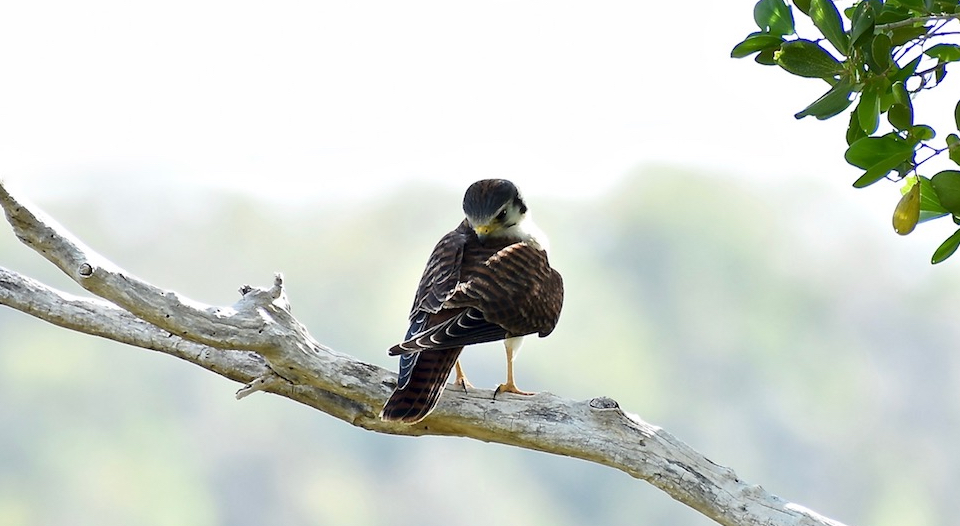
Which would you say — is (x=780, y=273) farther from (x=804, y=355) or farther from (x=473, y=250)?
(x=473, y=250)

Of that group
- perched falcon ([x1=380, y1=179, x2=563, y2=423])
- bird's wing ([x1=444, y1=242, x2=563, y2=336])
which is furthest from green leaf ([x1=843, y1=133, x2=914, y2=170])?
bird's wing ([x1=444, y1=242, x2=563, y2=336])

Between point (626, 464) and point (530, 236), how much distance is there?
3.45 ft

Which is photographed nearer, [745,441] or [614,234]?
[745,441]

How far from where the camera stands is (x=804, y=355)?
57.9 m

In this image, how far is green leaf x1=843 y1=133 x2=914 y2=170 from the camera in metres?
2.11

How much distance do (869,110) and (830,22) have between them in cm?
21

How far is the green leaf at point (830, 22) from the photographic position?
6.84 ft

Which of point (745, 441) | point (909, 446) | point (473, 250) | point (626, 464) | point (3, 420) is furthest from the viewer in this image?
point (909, 446)

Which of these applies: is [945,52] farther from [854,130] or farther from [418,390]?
[418,390]

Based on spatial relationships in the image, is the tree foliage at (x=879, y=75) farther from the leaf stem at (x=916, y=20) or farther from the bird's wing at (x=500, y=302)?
the bird's wing at (x=500, y=302)

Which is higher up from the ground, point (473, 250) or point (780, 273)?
point (780, 273)

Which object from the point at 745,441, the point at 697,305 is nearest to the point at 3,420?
the point at 745,441

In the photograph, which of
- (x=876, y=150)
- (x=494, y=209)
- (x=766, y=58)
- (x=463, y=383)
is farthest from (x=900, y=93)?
(x=494, y=209)

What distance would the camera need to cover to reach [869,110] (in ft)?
7.16
